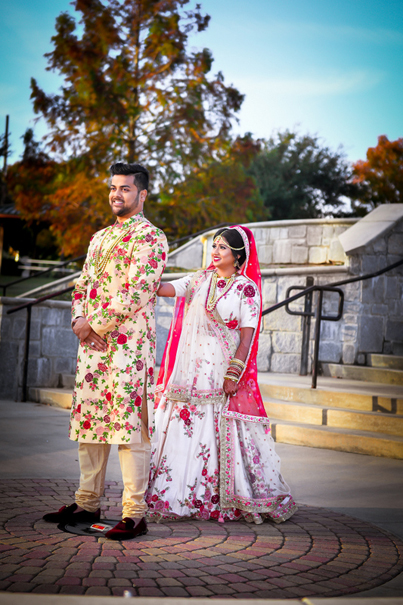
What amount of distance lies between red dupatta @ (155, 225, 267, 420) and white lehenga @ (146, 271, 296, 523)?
4 centimetres

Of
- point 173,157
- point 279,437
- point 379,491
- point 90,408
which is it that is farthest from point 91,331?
point 173,157

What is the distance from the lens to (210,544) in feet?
9.66

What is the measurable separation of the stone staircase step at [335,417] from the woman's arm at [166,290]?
2.51 m

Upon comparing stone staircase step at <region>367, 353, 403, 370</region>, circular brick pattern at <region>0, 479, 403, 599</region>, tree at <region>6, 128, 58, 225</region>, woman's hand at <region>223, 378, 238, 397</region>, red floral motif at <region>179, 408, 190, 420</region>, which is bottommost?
circular brick pattern at <region>0, 479, 403, 599</region>

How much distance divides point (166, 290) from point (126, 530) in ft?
4.24

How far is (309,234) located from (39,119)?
7691mm

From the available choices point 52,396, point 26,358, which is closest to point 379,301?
point 52,396

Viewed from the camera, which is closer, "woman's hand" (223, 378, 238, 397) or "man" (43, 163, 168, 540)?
"man" (43, 163, 168, 540)

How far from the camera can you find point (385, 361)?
7.21 m

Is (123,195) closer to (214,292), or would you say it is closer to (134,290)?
(134,290)

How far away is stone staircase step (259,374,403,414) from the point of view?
550 cm

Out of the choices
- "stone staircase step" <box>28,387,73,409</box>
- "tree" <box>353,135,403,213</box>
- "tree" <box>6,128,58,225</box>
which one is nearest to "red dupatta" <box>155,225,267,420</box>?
"stone staircase step" <box>28,387,73,409</box>

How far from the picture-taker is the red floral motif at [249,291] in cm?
366

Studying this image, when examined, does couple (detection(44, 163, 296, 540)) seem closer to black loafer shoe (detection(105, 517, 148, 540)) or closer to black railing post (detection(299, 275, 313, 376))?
black loafer shoe (detection(105, 517, 148, 540))
